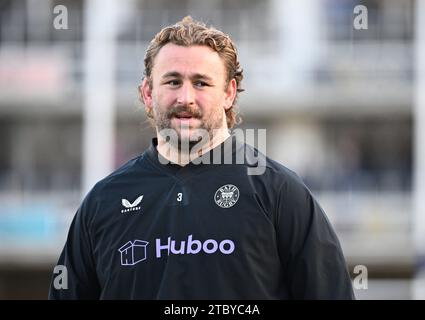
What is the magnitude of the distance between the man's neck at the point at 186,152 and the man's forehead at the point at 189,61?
245 mm

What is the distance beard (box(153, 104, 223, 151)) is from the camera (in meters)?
3.45

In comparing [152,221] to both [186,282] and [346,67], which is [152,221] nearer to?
[186,282]

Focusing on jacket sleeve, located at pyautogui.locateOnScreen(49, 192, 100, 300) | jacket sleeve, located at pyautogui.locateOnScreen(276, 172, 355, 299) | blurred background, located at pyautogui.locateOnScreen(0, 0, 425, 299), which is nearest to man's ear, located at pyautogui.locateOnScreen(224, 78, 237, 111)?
jacket sleeve, located at pyautogui.locateOnScreen(276, 172, 355, 299)

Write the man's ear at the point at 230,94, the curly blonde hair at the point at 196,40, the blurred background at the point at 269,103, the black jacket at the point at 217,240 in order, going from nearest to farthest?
the black jacket at the point at 217,240 → the curly blonde hair at the point at 196,40 → the man's ear at the point at 230,94 → the blurred background at the point at 269,103

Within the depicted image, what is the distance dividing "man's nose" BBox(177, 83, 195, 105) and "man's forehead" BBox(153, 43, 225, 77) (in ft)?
0.16

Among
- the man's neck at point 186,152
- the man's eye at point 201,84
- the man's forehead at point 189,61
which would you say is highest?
the man's forehead at point 189,61

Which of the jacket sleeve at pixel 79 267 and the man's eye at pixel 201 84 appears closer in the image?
the man's eye at pixel 201 84

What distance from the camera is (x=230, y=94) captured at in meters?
3.66

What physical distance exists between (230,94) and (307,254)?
2.33 ft

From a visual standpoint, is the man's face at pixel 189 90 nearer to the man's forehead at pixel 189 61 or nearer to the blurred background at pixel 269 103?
the man's forehead at pixel 189 61

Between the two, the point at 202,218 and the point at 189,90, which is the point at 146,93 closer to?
the point at 189,90

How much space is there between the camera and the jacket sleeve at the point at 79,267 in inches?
144

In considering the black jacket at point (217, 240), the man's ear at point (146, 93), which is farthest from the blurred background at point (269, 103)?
the black jacket at point (217, 240)
